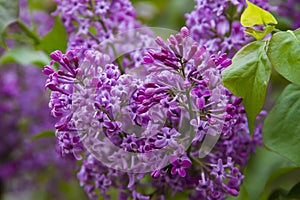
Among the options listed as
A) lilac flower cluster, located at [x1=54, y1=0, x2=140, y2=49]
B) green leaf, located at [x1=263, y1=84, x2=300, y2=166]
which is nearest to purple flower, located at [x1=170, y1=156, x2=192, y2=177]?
green leaf, located at [x1=263, y1=84, x2=300, y2=166]

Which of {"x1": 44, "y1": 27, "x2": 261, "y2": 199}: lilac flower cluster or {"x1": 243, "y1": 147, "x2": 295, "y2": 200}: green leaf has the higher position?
{"x1": 44, "y1": 27, "x2": 261, "y2": 199}: lilac flower cluster

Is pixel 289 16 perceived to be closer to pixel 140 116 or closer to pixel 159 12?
pixel 159 12

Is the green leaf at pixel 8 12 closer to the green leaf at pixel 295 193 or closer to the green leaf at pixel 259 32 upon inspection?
the green leaf at pixel 259 32

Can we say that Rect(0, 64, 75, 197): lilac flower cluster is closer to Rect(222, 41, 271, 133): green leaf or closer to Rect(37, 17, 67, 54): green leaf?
Rect(37, 17, 67, 54): green leaf

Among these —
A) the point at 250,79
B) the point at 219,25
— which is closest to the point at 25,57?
the point at 219,25

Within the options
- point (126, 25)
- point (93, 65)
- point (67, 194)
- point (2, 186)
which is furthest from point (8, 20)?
point (67, 194)

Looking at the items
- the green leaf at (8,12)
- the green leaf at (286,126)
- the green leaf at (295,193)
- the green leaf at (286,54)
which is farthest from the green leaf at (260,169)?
the green leaf at (8,12)
